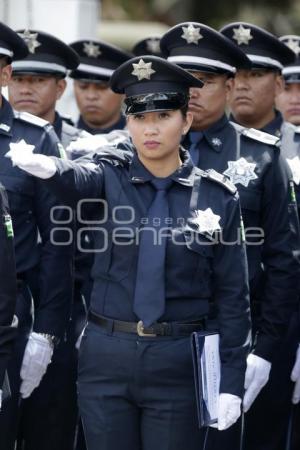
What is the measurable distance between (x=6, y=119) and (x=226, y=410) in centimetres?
170

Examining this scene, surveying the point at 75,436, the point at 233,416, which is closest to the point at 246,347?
the point at 233,416

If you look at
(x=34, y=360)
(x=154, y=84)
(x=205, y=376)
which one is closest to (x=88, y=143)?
(x=34, y=360)

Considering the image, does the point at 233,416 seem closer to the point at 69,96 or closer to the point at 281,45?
the point at 281,45

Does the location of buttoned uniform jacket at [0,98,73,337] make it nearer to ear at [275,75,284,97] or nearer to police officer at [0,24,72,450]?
police officer at [0,24,72,450]

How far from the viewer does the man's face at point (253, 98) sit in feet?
21.5

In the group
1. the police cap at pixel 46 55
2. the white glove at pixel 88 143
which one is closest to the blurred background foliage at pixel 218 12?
the police cap at pixel 46 55

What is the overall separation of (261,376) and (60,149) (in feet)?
4.61

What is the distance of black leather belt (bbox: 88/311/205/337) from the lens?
15.5ft

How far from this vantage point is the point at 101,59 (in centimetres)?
795

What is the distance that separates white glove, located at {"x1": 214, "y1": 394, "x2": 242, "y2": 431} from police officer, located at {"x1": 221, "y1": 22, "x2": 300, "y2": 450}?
1157mm

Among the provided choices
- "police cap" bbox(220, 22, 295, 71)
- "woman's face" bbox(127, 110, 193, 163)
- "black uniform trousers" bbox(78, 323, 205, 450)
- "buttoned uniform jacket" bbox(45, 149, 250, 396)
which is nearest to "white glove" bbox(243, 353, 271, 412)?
"buttoned uniform jacket" bbox(45, 149, 250, 396)

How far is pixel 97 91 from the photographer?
25.5ft

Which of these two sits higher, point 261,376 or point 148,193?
point 148,193

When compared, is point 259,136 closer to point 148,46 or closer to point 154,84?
point 154,84
